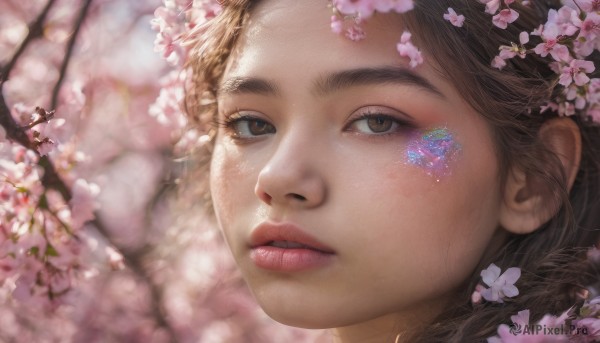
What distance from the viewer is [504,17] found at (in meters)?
1.76

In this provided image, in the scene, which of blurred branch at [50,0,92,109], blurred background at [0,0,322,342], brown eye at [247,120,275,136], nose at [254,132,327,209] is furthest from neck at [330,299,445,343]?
blurred branch at [50,0,92,109]

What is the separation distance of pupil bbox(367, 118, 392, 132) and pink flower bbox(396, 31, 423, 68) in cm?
13

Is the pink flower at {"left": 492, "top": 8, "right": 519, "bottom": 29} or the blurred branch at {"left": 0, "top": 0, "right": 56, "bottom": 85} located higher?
the blurred branch at {"left": 0, "top": 0, "right": 56, "bottom": 85}

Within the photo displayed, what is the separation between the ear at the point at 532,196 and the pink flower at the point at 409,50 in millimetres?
362

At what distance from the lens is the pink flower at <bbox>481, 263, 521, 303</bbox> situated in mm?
1776

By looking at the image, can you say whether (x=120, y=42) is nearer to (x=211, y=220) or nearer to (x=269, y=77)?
(x=211, y=220)

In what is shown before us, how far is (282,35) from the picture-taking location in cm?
179

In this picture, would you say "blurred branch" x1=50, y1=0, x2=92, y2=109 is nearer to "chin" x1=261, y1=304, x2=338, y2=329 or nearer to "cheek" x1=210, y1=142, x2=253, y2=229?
"cheek" x1=210, y1=142, x2=253, y2=229

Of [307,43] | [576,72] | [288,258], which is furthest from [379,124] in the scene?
[576,72]

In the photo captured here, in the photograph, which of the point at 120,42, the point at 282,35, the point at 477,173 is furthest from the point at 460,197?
the point at 120,42

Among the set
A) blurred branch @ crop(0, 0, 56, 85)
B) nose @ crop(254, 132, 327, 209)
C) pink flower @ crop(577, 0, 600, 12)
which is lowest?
nose @ crop(254, 132, 327, 209)

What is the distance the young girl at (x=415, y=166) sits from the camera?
5.51ft

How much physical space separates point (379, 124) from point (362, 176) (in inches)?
5.4

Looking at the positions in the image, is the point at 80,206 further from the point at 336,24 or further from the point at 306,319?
the point at 336,24
